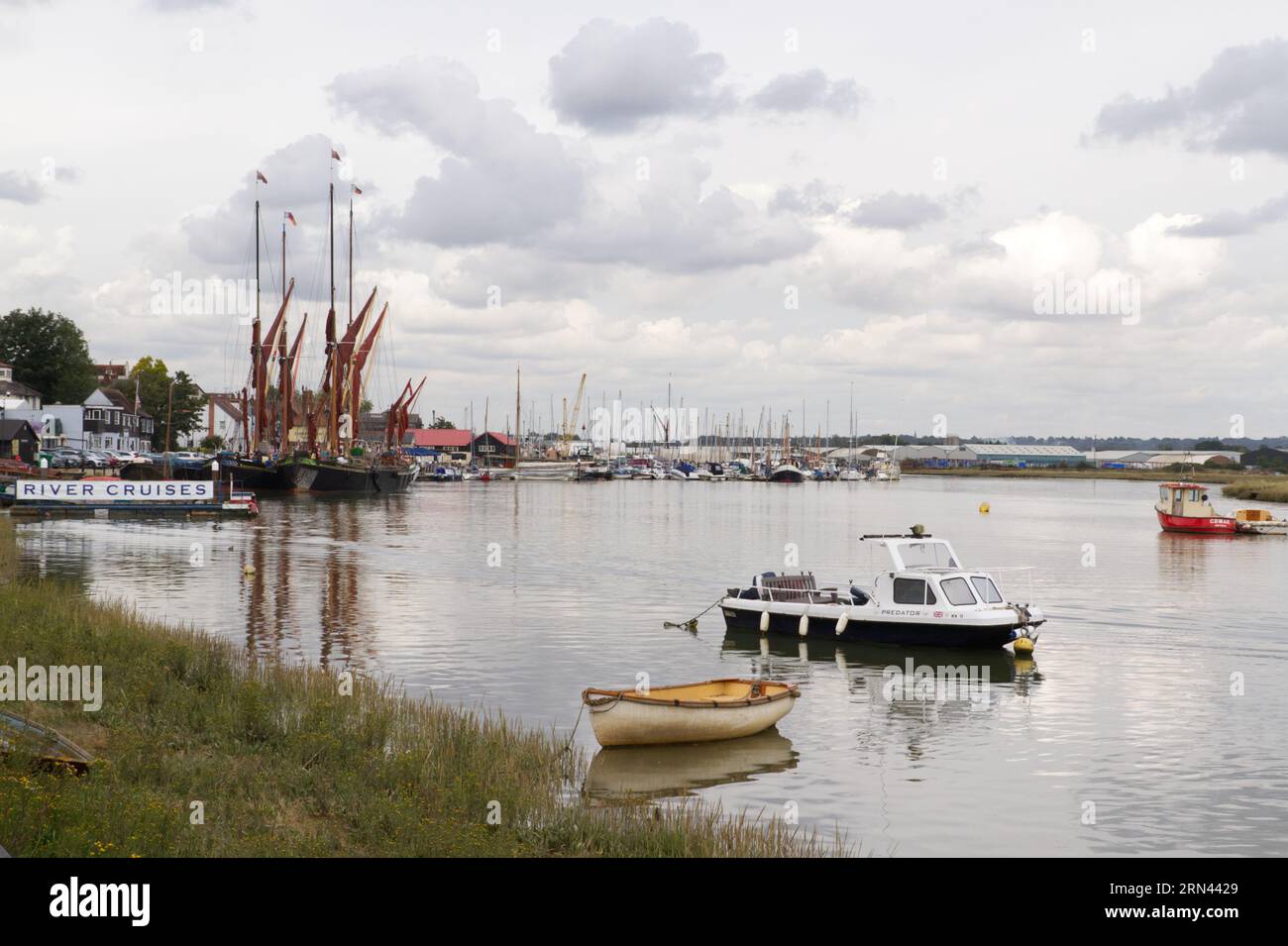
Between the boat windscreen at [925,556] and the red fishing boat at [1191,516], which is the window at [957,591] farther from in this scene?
the red fishing boat at [1191,516]

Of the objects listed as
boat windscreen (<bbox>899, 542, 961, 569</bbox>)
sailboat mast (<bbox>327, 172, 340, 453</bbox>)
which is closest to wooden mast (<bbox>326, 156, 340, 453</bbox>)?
sailboat mast (<bbox>327, 172, 340, 453</bbox>)

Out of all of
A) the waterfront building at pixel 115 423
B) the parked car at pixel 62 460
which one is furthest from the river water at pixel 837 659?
the waterfront building at pixel 115 423

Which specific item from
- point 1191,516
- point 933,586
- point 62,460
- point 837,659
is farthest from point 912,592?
point 62,460

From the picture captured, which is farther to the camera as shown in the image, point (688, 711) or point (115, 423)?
point (115, 423)

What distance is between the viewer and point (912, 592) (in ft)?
115

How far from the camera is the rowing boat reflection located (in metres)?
20.6

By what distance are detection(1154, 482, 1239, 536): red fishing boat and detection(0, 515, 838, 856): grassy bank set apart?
79.0 m

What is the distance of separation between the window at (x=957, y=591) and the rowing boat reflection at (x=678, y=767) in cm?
1169

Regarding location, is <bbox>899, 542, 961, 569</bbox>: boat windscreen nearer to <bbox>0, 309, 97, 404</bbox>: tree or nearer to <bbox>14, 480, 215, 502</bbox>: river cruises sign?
<bbox>14, 480, 215, 502</bbox>: river cruises sign

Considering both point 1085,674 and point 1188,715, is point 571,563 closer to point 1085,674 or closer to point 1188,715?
point 1085,674

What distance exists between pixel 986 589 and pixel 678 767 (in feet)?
53.8

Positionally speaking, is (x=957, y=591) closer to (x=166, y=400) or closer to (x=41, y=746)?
(x=41, y=746)
